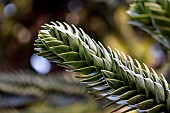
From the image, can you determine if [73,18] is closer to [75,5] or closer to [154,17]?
[75,5]

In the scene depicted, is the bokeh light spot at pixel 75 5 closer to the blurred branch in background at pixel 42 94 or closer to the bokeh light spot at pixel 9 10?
the bokeh light spot at pixel 9 10

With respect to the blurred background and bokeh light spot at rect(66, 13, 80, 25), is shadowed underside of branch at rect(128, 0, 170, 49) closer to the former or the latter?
the blurred background

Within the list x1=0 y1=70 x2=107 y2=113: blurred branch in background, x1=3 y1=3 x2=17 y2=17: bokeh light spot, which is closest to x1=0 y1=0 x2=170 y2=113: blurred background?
x1=3 y1=3 x2=17 y2=17: bokeh light spot

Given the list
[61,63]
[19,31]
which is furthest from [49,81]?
[19,31]

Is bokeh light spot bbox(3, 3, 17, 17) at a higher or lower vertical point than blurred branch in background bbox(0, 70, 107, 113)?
higher

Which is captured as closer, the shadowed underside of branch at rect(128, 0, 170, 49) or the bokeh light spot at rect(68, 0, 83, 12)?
the shadowed underside of branch at rect(128, 0, 170, 49)

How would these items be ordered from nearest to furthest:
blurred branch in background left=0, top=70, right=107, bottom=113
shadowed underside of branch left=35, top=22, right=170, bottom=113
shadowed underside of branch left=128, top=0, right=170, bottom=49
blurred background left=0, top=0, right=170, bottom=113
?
shadowed underside of branch left=35, top=22, right=170, bottom=113 → shadowed underside of branch left=128, top=0, right=170, bottom=49 → blurred branch in background left=0, top=70, right=107, bottom=113 → blurred background left=0, top=0, right=170, bottom=113

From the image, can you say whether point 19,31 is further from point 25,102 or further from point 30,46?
point 25,102

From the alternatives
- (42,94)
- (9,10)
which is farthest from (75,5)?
(42,94)

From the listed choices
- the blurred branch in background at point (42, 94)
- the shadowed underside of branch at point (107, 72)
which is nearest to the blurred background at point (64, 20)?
the blurred branch in background at point (42, 94)
